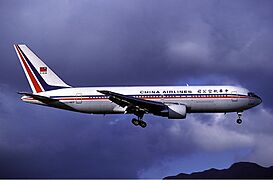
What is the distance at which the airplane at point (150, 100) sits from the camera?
187 feet

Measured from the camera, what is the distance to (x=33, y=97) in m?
59.2

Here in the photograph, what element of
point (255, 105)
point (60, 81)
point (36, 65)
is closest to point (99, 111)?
point (60, 81)

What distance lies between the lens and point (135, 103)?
185 ft

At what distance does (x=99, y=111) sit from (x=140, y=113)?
4.92 metres

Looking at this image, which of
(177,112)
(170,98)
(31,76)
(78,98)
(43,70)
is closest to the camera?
(177,112)

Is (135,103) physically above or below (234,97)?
Answer: below

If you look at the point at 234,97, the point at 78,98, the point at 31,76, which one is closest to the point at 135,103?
the point at 78,98

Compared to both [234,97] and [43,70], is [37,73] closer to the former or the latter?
[43,70]

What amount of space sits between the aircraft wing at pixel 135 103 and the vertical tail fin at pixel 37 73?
28.9 feet

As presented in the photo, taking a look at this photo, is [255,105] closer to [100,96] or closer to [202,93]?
[202,93]

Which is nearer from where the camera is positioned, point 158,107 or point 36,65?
point 158,107

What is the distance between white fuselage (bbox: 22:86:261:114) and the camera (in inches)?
2267

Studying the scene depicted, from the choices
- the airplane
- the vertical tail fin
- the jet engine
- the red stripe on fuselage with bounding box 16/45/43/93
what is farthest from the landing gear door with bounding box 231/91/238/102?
the red stripe on fuselage with bounding box 16/45/43/93

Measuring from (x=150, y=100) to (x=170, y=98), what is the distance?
92.7 inches
